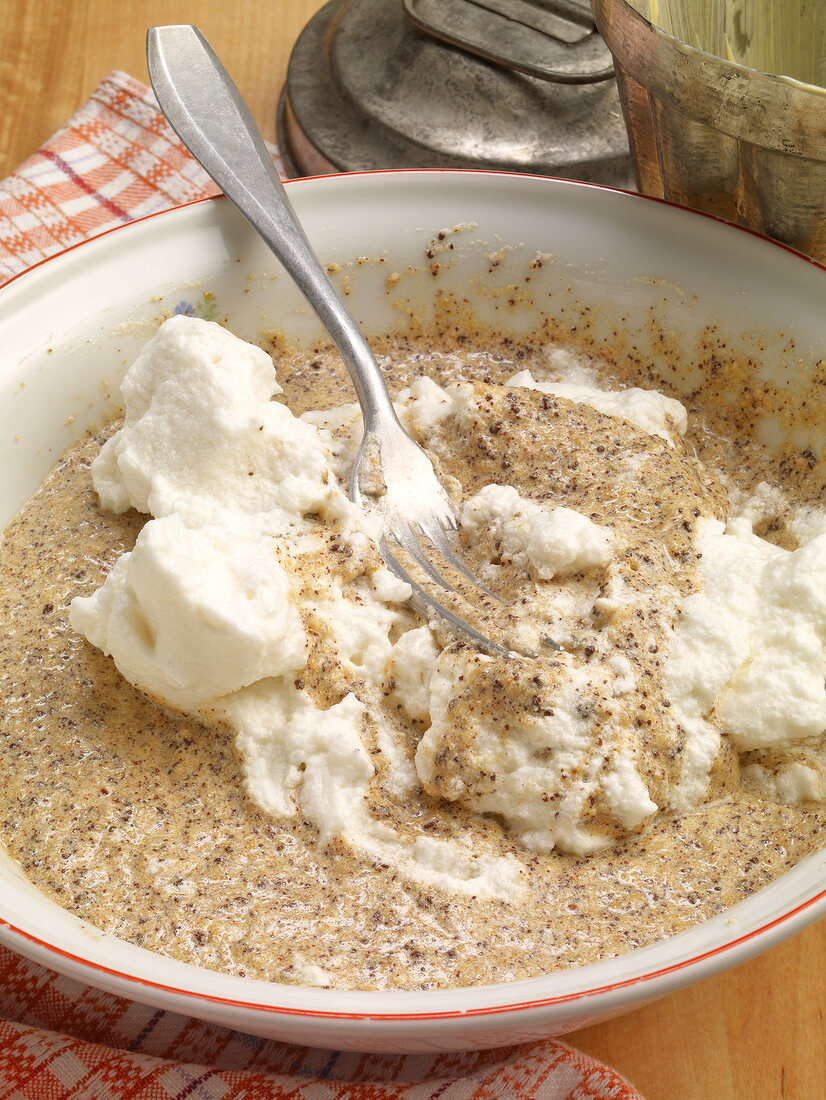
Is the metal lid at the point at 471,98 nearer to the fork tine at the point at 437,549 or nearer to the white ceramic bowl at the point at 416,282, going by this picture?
the white ceramic bowl at the point at 416,282

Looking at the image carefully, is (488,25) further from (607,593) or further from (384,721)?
(384,721)

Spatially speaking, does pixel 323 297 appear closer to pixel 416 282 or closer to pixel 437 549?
pixel 416 282

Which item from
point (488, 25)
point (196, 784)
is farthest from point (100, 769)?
point (488, 25)

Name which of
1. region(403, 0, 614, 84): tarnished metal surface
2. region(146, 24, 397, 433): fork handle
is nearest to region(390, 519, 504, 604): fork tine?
region(146, 24, 397, 433): fork handle

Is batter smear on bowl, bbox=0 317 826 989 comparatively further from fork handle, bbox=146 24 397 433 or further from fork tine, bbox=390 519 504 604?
fork handle, bbox=146 24 397 433

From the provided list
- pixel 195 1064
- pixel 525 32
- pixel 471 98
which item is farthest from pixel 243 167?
pixel 195 1064
